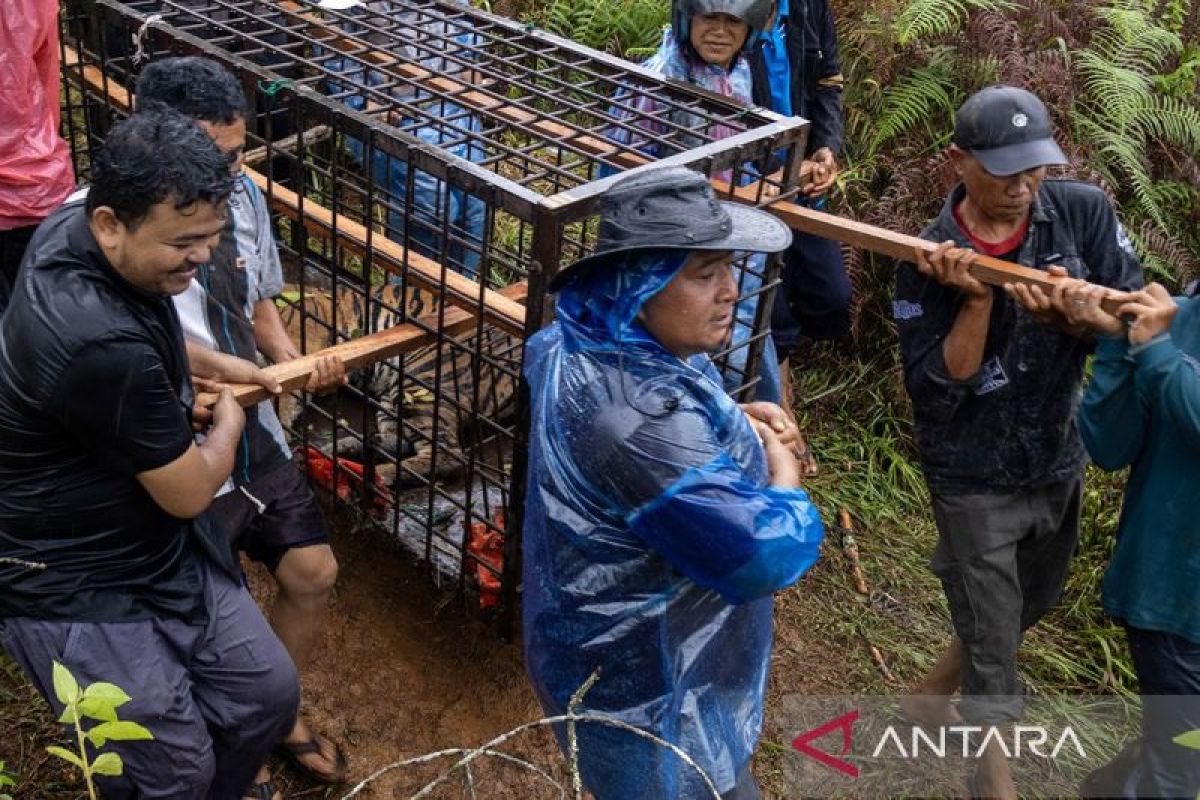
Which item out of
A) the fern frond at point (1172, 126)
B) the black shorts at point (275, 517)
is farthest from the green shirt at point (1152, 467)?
the fern frond at point (1172, 126)

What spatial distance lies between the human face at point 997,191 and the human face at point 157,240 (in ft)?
6.16

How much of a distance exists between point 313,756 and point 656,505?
1.67 metres

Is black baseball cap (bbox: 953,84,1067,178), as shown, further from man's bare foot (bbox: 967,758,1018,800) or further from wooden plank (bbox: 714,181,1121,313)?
man's bare foot (bbox: 967,758,1018,800)

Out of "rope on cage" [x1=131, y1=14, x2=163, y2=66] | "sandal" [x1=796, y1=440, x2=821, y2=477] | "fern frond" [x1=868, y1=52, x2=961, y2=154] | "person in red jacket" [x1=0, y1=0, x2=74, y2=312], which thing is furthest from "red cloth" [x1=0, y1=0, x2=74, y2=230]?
"fern frond" [x1=868, y1=52, x2=961, y2=154]

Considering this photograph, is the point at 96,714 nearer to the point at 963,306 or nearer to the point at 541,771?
the point at 541,771

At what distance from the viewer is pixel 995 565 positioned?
3.36 metres

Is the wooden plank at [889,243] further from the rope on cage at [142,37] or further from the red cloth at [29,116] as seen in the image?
the red cloth at [29,116]

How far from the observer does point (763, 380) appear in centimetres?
388

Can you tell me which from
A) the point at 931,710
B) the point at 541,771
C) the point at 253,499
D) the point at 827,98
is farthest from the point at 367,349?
the point at 827,98

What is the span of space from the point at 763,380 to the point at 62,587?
7.02 ft

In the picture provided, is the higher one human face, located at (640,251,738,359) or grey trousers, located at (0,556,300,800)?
human face, located at (640,251,738,359)

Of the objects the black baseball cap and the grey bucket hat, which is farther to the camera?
the black baseball cap

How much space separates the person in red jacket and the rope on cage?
397 mm

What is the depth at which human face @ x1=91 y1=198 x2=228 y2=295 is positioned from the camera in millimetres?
2385
